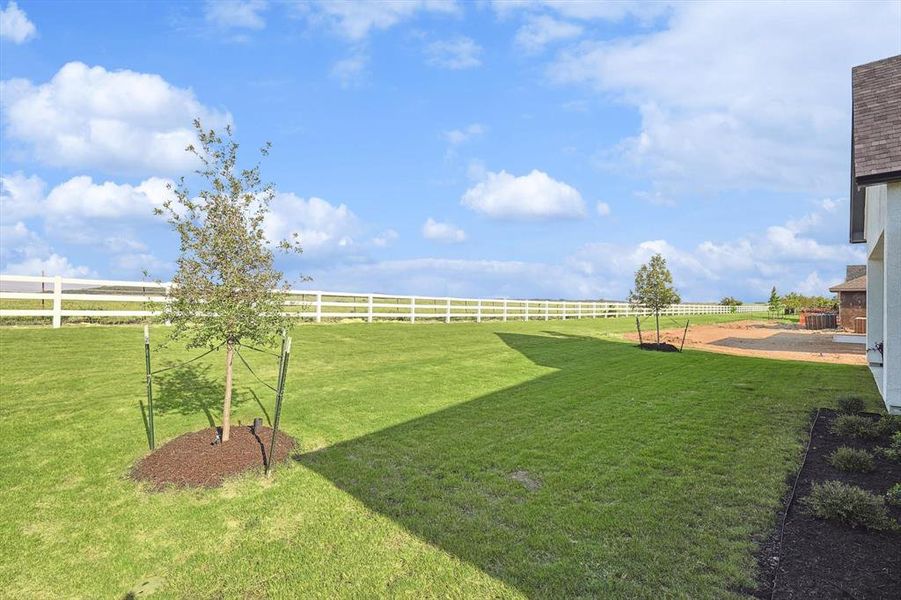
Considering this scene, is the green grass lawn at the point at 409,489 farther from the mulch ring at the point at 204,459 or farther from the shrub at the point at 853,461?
the shrub at the point at 853,461

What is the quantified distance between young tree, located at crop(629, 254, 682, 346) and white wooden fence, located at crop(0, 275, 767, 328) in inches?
354

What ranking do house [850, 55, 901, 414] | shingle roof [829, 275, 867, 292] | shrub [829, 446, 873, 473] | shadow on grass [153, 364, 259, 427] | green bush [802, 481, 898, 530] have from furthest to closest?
shingle roof [829, 275, 867, 292] < shadow on grass [153, 364, 259, 427] < house [850, 55, 901, 414] < shrub [829, 446, 873, 473] < green bush [802, 481, 898, 530]

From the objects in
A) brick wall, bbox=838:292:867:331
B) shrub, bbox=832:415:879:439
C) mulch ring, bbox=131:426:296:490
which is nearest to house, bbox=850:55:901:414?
shrub, bbox=832:415:879:439

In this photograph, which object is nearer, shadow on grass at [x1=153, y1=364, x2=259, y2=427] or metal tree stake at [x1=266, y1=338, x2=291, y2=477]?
metal tree stake at [x1=266, y1=338, x2=291, y2=477]

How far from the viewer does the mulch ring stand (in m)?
4.91

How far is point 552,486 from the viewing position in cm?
481

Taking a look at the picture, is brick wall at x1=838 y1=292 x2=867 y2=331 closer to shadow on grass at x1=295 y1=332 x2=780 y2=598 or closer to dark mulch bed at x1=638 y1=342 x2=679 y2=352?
dark mulch bed at x1=638 y1=342 x2=679 y2=352

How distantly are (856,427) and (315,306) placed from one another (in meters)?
16.4

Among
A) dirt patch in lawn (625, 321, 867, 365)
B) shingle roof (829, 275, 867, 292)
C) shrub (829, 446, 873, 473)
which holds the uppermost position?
shingle roof (829, 275, 867, 292)

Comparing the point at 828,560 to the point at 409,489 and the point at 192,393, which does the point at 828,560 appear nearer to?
the point at 409,489

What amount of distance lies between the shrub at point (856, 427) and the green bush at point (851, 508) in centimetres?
283

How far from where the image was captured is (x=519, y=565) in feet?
11.2

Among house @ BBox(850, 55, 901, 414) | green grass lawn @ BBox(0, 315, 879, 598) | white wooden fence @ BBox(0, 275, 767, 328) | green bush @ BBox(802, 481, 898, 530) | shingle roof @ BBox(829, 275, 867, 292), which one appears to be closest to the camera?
green grass lawn @ BBox(0, 315, 879, 598)

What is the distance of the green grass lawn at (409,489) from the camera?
338 centimetres
